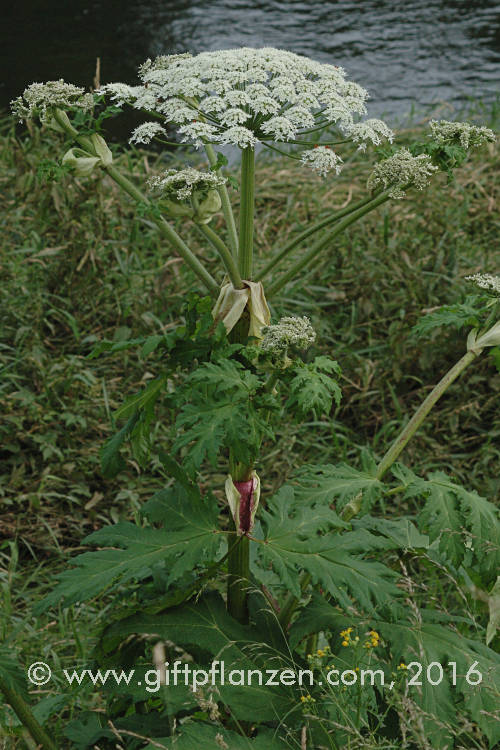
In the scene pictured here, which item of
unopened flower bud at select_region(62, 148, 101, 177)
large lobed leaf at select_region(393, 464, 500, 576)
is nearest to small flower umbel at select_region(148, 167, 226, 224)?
unopened flower bud at select_region(62, 148, 101, 177)

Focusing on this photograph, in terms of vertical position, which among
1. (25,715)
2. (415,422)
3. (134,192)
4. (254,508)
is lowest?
(25,715)

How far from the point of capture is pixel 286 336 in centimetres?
158

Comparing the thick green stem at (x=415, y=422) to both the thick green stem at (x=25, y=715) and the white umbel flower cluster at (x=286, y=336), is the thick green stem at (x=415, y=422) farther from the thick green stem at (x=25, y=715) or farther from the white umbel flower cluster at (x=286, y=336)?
the thick green stem at (x=25, y=715)

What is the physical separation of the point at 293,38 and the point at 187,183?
6340 mm

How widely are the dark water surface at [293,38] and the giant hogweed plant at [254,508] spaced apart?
4.45 m

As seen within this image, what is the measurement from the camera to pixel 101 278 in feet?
12.5

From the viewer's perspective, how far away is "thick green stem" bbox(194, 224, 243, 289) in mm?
A: 1711

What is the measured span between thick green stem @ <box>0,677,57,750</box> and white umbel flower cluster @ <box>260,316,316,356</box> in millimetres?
819

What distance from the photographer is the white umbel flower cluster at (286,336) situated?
1579 mm

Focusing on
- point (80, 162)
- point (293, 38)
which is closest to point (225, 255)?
A: point (80, 162)

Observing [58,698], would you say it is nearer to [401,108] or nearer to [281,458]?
[281,458]

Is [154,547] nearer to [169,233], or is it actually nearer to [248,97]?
[169,233]

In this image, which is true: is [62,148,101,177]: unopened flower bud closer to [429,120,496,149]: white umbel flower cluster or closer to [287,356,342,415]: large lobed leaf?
[287,356,342,415]: large lobed leaf

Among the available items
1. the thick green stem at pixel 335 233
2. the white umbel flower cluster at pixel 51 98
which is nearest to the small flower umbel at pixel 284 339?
the thick green stem at pixel 335 233
